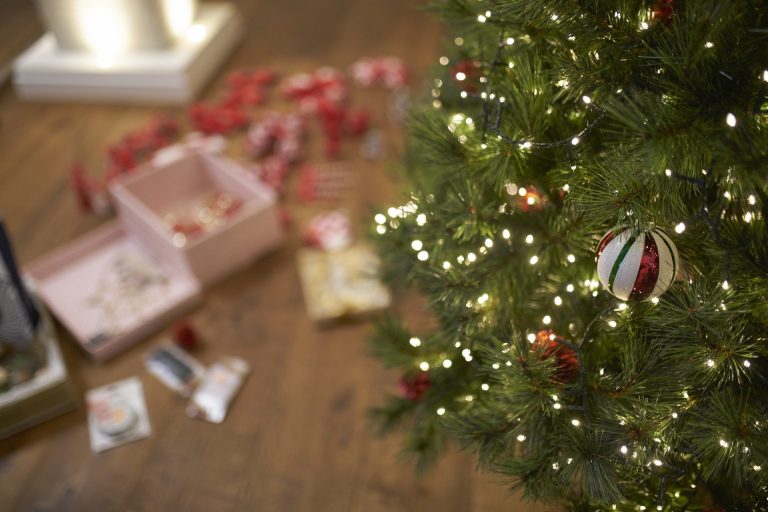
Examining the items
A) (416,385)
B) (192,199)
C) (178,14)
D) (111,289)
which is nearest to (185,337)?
(111,289)

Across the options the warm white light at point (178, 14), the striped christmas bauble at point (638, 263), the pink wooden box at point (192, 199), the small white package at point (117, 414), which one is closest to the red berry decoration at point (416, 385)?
the striped christmas bauble at point (638, 263)

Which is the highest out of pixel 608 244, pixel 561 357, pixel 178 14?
pixel 608 244

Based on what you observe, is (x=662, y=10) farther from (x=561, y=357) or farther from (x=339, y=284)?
(x=339, y=284)

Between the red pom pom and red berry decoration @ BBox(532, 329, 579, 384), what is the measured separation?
111cm

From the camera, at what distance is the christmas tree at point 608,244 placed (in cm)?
74

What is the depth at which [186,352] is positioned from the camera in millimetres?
1808

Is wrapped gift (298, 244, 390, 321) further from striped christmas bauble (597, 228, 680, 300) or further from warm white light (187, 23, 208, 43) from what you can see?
warm white light (187, 23, 208, 43)

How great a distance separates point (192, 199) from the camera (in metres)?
2.21

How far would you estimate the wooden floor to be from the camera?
1.49 meters

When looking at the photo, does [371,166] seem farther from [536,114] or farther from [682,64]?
[682,64]

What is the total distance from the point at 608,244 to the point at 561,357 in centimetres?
18

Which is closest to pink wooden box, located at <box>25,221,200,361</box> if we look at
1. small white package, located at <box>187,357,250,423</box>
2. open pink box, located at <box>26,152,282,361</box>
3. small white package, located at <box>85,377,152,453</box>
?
open pink box, located at <box>26,152,282,361</box>

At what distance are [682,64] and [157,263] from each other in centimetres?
163

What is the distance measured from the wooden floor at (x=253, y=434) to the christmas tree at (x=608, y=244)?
486mm
